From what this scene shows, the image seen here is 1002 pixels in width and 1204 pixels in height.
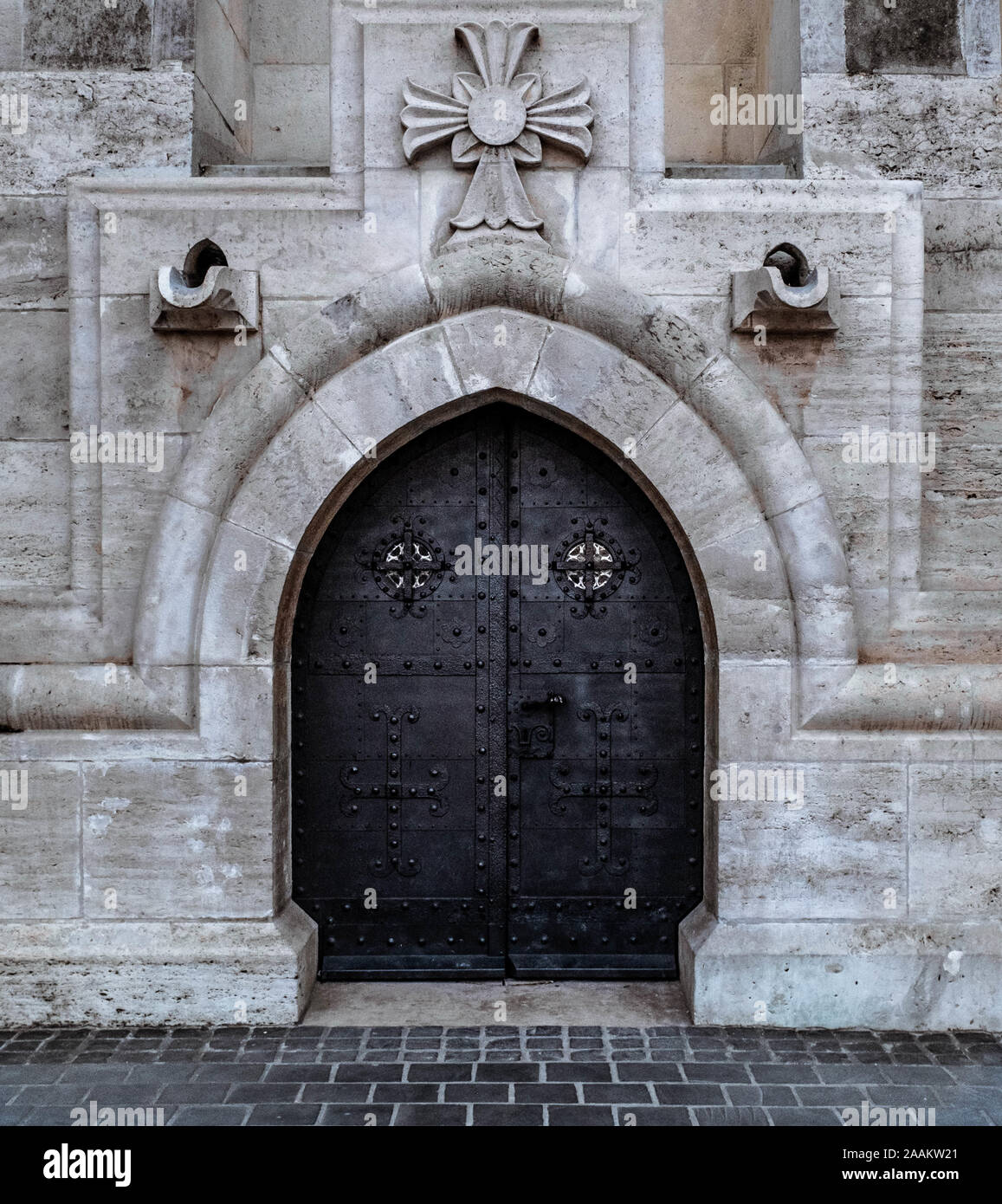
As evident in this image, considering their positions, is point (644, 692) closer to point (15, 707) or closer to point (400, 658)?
point (400, 658)

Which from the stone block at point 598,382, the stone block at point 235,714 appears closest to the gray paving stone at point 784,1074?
the stone block at point 235,714

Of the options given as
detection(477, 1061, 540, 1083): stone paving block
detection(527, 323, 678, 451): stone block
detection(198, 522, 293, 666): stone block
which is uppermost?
detection(527, 323, 678, 451): stone block

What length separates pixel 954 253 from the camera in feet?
15.3

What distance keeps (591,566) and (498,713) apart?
0.74 m

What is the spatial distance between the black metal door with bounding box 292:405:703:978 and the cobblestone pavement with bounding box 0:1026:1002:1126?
0.59 metres

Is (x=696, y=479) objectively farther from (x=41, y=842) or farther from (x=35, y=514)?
(x=41, y=842)

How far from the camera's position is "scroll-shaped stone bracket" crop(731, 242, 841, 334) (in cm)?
434

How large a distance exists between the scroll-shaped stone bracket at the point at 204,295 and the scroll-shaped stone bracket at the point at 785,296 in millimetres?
1937

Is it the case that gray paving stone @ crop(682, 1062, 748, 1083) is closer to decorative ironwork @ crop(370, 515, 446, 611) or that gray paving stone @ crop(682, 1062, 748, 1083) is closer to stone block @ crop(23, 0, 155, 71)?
decorative ironwork @ crop(370, 515, 446, 611)

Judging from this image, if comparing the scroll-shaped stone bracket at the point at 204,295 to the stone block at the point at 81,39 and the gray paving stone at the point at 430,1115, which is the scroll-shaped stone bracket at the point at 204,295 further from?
the gray paving stone at the point at 430,1115

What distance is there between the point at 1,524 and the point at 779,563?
3.17 metres

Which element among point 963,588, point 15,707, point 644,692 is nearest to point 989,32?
point 963,588

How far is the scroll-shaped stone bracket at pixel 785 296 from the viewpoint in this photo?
4344 millimetres

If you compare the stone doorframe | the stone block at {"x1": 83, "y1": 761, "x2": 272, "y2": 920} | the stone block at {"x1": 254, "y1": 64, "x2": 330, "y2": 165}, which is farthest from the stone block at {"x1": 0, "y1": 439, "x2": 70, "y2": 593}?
the stone block at {"x1": 254, "y1": 64, "x2": 330, "y2": 165}
